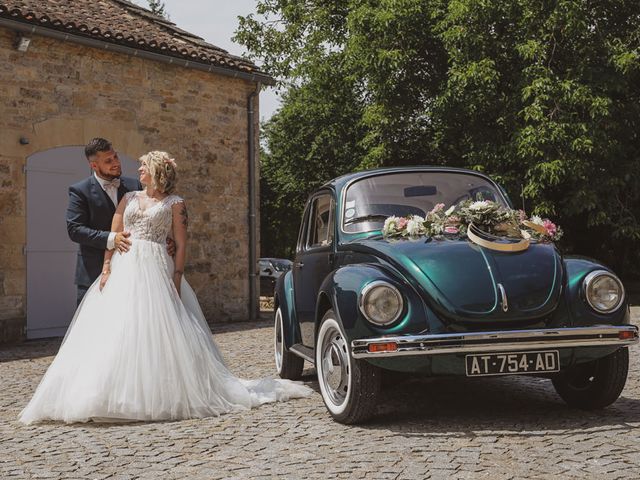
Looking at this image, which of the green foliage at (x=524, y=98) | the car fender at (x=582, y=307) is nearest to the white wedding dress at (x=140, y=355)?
the car fender at (x=582, y=307)

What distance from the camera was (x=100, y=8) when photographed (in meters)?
14.1

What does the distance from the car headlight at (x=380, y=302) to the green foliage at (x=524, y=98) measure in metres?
12.9

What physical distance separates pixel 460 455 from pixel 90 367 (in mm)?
2488

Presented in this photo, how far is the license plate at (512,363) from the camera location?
4.71 m

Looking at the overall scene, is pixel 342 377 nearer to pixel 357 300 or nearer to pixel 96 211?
pixel 357 300

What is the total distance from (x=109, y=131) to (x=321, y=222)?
704 centimetres

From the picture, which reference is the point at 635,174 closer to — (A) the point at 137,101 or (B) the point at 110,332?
(A) the point at 137,101

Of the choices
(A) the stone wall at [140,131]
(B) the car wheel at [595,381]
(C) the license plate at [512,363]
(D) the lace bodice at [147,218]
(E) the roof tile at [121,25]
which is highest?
(E) the roof tile at [121,25]

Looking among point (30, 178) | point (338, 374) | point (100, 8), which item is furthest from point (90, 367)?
point (100, 8)

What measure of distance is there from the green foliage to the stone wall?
5922 mm

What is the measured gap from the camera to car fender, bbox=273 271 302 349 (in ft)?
21.9

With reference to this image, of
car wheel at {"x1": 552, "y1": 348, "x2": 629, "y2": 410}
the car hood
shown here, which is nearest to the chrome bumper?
the car hood

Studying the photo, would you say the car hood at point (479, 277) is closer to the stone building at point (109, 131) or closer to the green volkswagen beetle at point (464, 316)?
the green volkswagen beetle at point (464, 316)

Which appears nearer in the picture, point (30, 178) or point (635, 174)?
point (30, 178)
